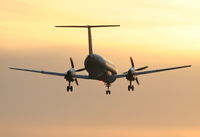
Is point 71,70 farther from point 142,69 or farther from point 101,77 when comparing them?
point 142,69

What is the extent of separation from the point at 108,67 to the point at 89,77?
3.91m

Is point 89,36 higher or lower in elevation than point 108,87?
higher

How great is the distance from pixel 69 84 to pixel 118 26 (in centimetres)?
1325

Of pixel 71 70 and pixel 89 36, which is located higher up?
pixel 89 36

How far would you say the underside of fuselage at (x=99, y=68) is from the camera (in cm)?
12344

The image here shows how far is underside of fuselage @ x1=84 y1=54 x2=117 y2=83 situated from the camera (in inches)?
4860

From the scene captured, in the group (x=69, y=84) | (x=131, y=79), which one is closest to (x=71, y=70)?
(x=69, y=84)

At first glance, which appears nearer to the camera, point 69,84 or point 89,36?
point 69,84

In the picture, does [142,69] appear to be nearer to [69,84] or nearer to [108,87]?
[108,87]

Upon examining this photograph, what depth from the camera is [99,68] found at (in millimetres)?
125000

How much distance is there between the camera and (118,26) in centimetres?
12088

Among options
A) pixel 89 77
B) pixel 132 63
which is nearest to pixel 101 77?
pixel 89 77

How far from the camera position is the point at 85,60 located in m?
124

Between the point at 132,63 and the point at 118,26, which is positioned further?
the point at 132,63
